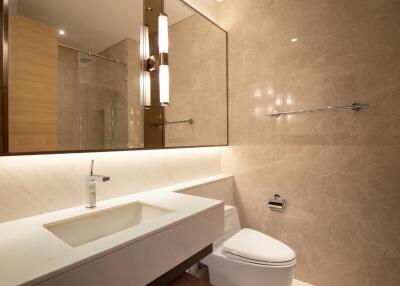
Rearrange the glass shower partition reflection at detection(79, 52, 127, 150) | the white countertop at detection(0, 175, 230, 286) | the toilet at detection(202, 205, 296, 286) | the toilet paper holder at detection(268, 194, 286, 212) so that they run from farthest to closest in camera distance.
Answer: the toilet paper holder at detection(268, 194, 286, 212)
the toilet at detection(202, 205, 296, 286)
the glass shower partition reflection at detection(79, 52, 127, 150)
the white countertop at detection(0, 175, 230, 286)

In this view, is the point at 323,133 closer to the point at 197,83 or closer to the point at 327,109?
the point at 327,109

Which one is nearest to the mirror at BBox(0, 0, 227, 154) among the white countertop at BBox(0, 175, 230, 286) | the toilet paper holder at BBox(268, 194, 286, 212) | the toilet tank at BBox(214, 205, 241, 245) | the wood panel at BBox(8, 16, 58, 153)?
the wood panel at BBox(8, 16, 58, 153)

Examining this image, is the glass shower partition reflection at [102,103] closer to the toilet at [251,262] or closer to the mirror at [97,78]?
the mirror at [97,78]

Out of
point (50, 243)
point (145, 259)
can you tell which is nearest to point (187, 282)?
point (145, 259)

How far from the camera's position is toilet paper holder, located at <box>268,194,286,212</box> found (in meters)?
1.75

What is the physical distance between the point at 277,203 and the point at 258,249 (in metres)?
0.55

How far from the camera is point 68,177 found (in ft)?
3.66

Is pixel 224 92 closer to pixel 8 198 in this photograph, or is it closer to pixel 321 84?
pixel 321 84

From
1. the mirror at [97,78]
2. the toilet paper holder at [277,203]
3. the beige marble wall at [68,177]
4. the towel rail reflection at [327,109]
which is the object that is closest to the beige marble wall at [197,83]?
the mirror at [97,78]

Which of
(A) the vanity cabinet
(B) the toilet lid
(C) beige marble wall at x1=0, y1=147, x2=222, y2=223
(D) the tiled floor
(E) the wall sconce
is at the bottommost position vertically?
(D) the tiled floor

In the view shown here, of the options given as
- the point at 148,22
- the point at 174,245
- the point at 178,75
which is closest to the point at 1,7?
the point at 148,22

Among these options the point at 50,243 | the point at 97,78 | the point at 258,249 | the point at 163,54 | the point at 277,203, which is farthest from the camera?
the point at 277,203

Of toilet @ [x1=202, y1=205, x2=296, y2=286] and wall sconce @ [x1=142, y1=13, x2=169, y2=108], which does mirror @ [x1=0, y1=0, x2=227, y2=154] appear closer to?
wall sconce @ [x1=142, y1=13, x2=169, y2=108]

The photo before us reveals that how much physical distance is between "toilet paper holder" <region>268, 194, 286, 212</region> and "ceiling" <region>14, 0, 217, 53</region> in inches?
60.5
